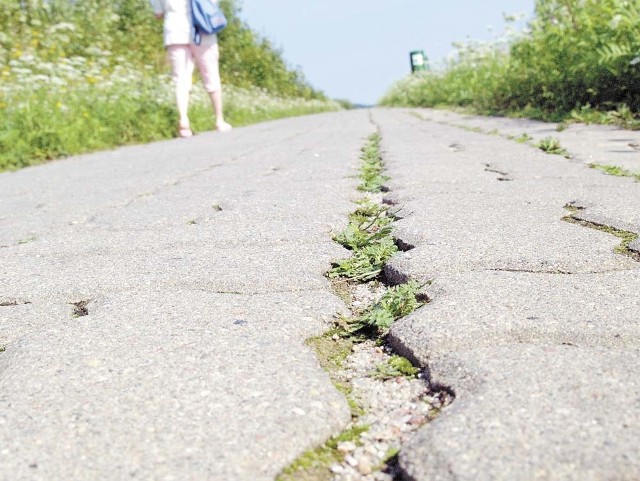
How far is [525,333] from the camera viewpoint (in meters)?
1.22

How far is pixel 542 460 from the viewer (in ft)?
2.67

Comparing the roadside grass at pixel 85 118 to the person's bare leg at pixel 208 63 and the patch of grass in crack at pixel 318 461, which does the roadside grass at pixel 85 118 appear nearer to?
the person's bare leg at pixel 208 63

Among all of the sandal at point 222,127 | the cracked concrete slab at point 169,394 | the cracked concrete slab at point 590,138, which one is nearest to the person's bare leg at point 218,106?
the sandal at point 222,127

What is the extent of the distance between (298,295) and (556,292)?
521 millimetres

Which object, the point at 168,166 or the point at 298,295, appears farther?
the point at 168,166

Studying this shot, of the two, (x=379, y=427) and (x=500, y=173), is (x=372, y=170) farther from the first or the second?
(x=379, y=427)

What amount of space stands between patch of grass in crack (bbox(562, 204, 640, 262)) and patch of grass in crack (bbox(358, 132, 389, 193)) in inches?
36.5

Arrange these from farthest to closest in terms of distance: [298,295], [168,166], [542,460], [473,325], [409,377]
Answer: [168,166] → [298,295] → [473,325] → [409,377] → [542,460]

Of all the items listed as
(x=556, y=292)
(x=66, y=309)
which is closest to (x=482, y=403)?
(x=556, y=292)

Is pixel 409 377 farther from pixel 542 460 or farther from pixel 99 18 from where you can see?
pixel 99 18

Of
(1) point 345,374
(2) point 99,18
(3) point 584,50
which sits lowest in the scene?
(1) point 345,374

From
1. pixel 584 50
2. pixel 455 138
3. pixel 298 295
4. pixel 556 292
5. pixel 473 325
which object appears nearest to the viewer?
pixel 473 325

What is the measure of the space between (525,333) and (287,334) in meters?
0.41

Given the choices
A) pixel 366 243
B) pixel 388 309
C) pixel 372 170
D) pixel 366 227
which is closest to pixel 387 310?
pixel 388 309
